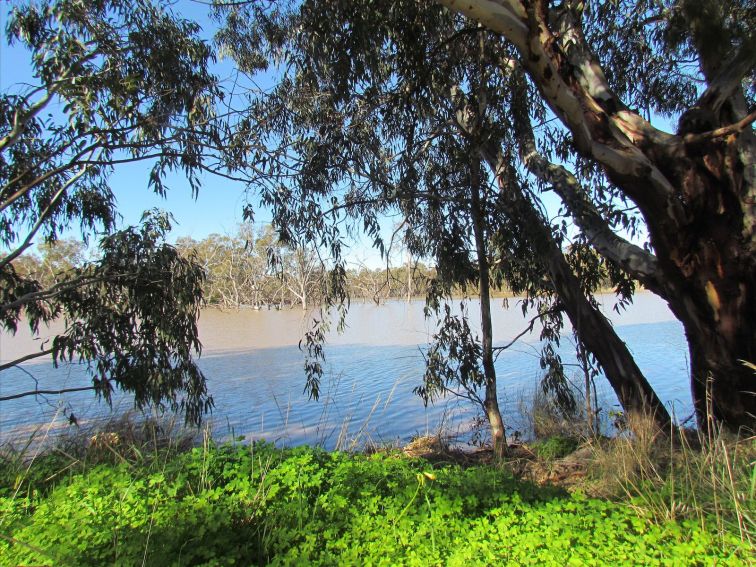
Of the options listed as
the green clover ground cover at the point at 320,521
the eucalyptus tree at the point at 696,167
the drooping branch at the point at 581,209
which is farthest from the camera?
the drooping branch at the point at 581,209

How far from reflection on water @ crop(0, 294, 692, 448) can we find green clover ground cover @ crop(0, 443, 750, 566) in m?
1.19

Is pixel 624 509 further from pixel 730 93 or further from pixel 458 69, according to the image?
pixel 458 69

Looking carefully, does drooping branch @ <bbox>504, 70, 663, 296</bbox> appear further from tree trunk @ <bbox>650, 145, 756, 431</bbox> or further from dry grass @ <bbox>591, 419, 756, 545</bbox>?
dry grass @ <bbox>591, 419, 756, 545</bbox>

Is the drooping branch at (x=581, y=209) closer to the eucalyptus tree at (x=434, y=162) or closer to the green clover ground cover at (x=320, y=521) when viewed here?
the eucalyptus tree at (x=434, y=162)

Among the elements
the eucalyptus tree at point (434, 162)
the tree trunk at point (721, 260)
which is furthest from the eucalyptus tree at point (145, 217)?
the tree trunk at point (721, 260)

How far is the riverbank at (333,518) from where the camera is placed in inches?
77.5

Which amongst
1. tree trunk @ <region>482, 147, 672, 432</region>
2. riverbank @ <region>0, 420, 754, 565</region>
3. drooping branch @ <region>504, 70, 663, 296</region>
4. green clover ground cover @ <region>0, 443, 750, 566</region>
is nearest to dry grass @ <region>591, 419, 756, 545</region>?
riverbank @ <region>0, 420, 754, 565</region>

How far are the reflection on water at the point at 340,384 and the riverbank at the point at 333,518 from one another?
3.71 feet

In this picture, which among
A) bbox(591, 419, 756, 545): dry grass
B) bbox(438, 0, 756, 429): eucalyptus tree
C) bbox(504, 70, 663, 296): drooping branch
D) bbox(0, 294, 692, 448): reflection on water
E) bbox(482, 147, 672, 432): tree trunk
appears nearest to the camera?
bbox(591, 419, 756, 545): dry grass

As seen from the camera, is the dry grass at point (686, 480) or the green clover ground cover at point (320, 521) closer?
the green clover ground cover at point (320, 521)

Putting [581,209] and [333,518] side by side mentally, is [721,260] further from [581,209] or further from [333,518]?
[333,518]

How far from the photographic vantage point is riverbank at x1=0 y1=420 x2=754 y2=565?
1.97 m

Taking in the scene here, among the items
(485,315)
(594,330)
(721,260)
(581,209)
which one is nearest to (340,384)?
(485,315)

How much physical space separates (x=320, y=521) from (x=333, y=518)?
0.08 metres
